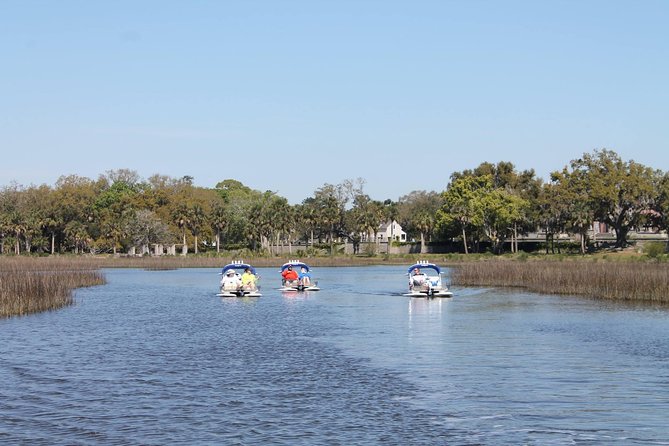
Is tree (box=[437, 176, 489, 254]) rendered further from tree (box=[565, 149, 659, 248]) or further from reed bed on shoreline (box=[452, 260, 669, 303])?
reed bed on shoreline (box=[452, 260, 669, 303])

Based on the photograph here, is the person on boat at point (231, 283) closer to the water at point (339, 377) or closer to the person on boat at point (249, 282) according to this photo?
the person on boat at point (249, 282)

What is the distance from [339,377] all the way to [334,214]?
11768cm

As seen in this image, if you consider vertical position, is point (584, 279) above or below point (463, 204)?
below

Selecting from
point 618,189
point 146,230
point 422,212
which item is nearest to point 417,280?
point 618,189

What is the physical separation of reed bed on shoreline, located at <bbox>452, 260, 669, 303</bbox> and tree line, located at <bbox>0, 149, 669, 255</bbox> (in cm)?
5009

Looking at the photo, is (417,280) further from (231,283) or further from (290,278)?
(231,283)

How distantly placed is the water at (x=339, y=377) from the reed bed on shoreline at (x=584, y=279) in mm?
2650

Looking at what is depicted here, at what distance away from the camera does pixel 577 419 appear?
66.5 feet

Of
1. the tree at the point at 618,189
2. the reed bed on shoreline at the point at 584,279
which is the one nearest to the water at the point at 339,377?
the reed bed on shoreline at the point at 584,279

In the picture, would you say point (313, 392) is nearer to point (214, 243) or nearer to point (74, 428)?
point (74, 428)

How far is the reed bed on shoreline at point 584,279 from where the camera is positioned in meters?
48.9

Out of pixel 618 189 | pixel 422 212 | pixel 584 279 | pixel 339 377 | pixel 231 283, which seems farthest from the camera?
pixel 422 212

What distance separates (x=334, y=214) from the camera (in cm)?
14362

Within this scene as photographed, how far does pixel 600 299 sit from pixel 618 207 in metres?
73.4
